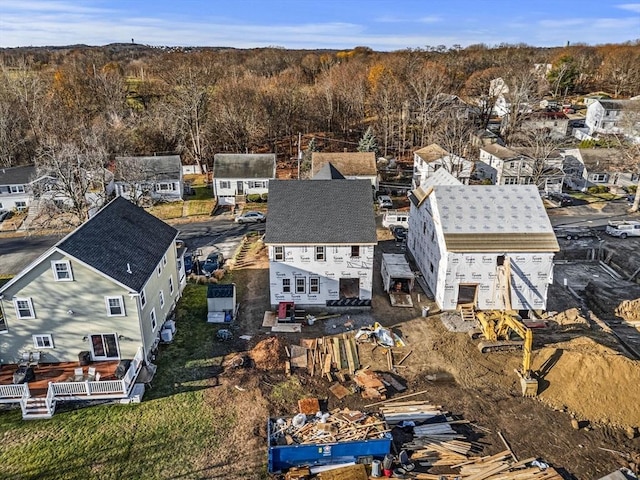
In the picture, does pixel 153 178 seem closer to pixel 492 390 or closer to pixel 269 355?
pixel 269 355

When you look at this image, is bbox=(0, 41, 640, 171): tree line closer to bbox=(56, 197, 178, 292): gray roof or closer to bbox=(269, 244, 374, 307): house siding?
bbox=(56, 197, 178, 292): gray roof

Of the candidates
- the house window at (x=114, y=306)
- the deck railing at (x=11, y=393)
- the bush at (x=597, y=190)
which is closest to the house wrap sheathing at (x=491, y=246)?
the house window at (x=114, y=306)

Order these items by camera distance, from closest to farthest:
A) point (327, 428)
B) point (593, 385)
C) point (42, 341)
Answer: point (327, 428), point (593, 385), point (42, 341)

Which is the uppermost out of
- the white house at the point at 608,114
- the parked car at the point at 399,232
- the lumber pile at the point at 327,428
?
the white house at the point at 608,114

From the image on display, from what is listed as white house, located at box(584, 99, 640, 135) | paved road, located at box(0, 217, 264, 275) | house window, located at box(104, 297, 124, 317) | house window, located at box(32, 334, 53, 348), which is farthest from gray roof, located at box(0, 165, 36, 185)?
white house, located at box(584, 99, 640, 135)

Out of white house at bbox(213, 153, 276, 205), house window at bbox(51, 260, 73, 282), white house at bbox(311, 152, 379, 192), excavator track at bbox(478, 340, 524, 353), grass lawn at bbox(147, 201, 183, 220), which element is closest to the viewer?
house window at bbox(51, 260, 73, 282)

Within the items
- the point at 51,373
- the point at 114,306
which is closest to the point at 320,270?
the point at 114,306

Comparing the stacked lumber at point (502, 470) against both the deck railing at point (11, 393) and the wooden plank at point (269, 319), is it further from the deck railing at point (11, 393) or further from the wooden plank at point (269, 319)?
the deck railing at point (11, 393)
